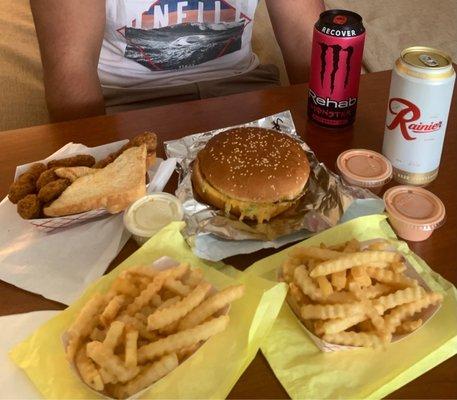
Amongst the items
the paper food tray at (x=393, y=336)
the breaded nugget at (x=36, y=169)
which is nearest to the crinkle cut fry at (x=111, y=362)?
the paper food tray at (x=393, y=336)

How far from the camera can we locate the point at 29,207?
945 mm

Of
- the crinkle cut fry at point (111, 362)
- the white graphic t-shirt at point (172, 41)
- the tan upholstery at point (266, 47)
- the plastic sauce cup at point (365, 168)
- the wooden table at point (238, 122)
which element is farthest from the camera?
the tan upholstery at point (266, 47)

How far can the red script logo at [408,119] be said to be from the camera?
96 centimetres

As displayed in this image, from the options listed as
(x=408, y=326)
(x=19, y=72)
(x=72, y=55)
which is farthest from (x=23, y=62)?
(x=408, y=326)

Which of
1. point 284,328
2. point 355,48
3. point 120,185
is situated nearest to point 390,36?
point 355,48

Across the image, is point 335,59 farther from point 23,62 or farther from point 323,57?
point 23,62

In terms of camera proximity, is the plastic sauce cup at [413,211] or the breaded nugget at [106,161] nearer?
the plastic sauce cup at [413,211]

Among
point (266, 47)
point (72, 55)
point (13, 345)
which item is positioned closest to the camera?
point (13, 345)

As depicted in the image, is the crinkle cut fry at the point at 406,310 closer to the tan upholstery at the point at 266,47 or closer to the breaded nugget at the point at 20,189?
the breaded nugget at the point at 20,189

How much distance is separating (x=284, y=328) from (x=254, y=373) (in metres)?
0.08

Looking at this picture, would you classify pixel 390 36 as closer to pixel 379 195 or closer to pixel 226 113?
pixel 226 113

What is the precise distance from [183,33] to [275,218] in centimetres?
72

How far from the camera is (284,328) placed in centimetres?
78

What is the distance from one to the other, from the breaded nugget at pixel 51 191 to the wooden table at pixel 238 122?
0.13 metres
